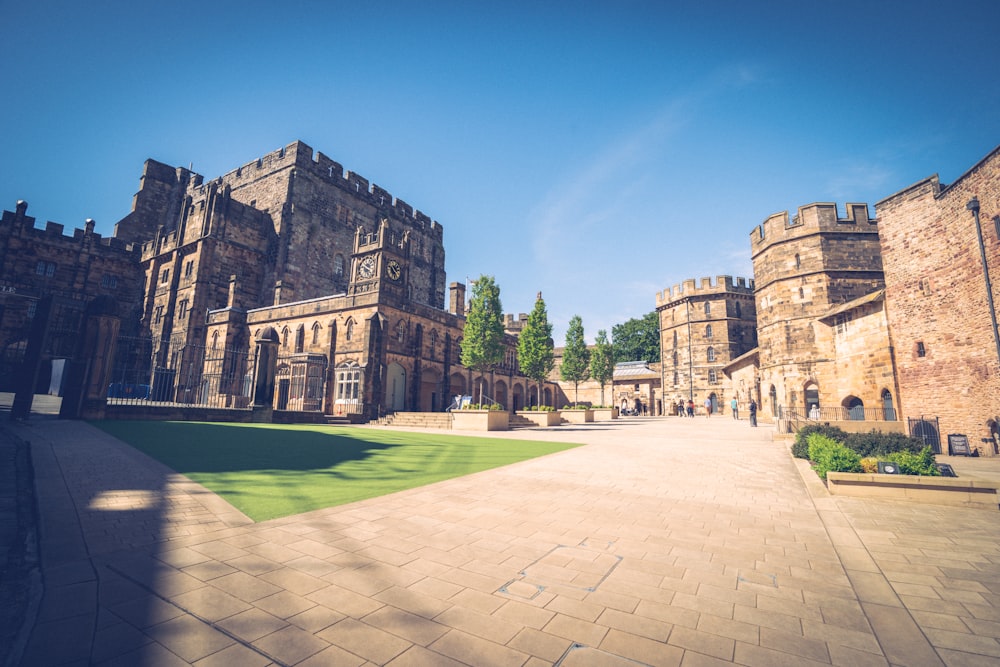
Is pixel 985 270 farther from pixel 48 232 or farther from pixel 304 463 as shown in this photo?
pixel 48 232

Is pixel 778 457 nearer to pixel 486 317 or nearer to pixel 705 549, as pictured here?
pixel 705 549

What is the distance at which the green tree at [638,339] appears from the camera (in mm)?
58156

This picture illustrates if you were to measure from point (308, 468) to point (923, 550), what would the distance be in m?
7.74

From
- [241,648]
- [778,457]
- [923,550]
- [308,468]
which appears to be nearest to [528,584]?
[241,648]

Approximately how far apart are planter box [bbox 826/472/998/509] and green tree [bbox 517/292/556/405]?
20.6 m

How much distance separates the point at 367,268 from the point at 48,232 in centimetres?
2685

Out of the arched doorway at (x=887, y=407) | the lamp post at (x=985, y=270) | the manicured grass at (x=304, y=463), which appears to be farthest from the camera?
the arched doorway at (x=887, y=407)

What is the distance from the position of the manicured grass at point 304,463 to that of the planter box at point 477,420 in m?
6.56

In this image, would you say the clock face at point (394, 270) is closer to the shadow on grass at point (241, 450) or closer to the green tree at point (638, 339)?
the shadow on grass at point (241, 450)

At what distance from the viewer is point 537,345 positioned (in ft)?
88.0

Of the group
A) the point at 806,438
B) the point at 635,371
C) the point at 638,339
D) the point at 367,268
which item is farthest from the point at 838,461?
the point at 638,339

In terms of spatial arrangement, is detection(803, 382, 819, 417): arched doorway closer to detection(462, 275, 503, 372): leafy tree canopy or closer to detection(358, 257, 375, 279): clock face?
detection(462, 275, 503, 372): leafy tree canopy

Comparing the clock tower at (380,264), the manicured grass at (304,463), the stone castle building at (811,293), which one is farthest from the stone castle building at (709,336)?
the manicured grass at (304,463)

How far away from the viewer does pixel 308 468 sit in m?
6.78
